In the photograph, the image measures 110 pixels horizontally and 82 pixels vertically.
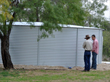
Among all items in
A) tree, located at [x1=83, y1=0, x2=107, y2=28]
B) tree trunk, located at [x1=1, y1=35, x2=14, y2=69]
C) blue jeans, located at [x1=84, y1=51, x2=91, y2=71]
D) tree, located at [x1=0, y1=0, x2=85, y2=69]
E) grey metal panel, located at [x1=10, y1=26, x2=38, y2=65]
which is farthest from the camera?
tree, located at [x1=83, y1=0, x2=107, y2=28]

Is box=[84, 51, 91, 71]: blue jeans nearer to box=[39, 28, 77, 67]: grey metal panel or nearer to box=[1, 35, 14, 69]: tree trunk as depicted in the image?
box=[39, 28, 77, 67]: grey metal panel

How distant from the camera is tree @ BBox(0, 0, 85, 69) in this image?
8703mm

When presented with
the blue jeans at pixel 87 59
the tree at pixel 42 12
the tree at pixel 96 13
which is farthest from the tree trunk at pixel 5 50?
the tree at pixel 96 13

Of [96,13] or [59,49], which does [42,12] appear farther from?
[96,13]

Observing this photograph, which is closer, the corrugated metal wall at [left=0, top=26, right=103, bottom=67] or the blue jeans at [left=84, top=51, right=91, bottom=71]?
the blue jeans at [left=84, top=51, right=91, bottom=71]

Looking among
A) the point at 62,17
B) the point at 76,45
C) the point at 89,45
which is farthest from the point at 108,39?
the point at 62,17

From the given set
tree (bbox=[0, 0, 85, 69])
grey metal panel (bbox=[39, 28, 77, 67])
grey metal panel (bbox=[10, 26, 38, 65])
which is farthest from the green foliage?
grey metal panel (bbox=[10, 26, 38, 65])

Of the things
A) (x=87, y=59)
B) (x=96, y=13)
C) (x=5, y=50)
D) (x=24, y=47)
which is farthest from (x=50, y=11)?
(x=96, y=13)

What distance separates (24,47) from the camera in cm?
1196

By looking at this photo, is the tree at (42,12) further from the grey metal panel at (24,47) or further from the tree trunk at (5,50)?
the grey metal panel at (24,47)

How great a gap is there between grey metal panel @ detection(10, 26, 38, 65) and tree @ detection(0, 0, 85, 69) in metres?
1.64

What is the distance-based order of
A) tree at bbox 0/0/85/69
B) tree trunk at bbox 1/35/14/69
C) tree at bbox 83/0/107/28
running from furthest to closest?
tree at bbox 83/0/107/28, tree trunk at bbox 1/35/14/69, tree at bbox 0/0/85/69

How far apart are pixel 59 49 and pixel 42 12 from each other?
3.38 m

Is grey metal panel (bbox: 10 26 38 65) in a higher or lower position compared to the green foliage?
lower
